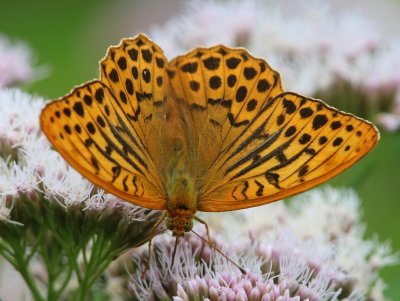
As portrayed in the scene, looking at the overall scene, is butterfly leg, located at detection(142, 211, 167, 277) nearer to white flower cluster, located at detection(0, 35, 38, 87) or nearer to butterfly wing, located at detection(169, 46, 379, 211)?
butterfly wing, located at detection(169, 46, 379, 211)

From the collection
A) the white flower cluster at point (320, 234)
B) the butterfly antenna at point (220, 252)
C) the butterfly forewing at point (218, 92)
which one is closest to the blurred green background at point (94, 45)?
the white flower cluster at point (320, 234)

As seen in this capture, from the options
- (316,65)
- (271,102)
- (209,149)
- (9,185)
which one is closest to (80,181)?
(9,185)

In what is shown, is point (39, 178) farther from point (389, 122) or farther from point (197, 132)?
point (389, 122)

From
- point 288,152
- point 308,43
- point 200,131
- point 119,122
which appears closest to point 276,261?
point 288,152

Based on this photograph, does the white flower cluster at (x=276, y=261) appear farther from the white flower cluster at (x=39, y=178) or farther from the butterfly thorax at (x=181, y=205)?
the white flower cluster at (x=39, y=178)

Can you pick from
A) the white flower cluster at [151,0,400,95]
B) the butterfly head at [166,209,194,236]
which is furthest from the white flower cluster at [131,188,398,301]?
the white flower cluster at [151,0,400,95]

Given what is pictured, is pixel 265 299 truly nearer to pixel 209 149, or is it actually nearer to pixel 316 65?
pixel 209 149
